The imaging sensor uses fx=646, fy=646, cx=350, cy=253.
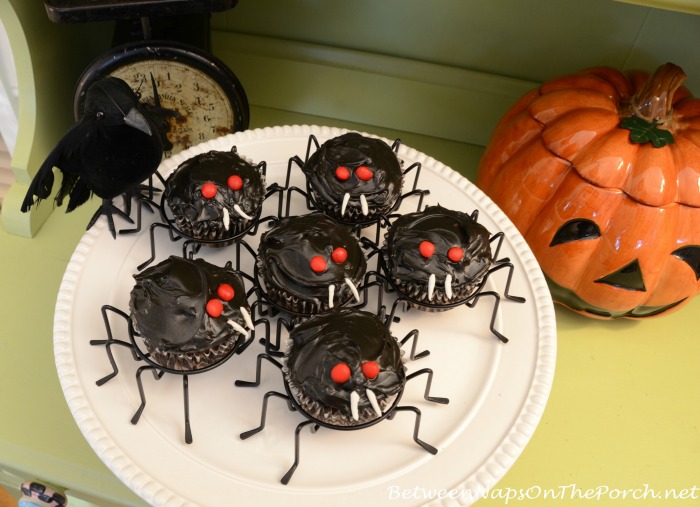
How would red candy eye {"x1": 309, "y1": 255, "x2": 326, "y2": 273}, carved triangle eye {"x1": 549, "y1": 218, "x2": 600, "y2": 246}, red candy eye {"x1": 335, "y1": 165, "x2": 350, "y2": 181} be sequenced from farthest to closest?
carved triangle eye {"x1": 549, "y1": 218, "x2": 600, "y2": 246} → red candy eye {"x1": 335, "y1": 165, "x2": 350, "y2": 181} → red candy eye {"x1": 309, "y1": 255, "x2": 326, "y2": 273}

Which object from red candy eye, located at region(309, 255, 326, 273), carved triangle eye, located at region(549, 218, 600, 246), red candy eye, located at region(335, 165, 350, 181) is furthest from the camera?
carved triangle eye, located at region(549, 218, 600, 246)

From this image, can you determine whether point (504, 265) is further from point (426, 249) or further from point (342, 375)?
point (342, 375)

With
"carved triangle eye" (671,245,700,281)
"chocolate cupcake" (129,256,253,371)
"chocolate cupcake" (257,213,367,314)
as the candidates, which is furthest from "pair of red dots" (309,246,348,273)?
"carved triangle eye" (671,245,700,281)

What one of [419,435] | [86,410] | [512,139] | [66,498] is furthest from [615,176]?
[66,498]

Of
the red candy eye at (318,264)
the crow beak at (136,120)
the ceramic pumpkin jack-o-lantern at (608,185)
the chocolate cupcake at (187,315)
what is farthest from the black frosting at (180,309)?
the ceramic pumpkin jack-o-lantern at (608,185)

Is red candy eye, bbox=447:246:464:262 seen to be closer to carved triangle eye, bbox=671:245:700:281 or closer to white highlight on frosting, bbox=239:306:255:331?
white highlight on frosting, bbox=239:306:255:331

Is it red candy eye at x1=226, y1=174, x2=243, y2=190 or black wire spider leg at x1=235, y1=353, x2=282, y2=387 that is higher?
red candy eye at x1=226, y1=174, x2=243, y2=190
